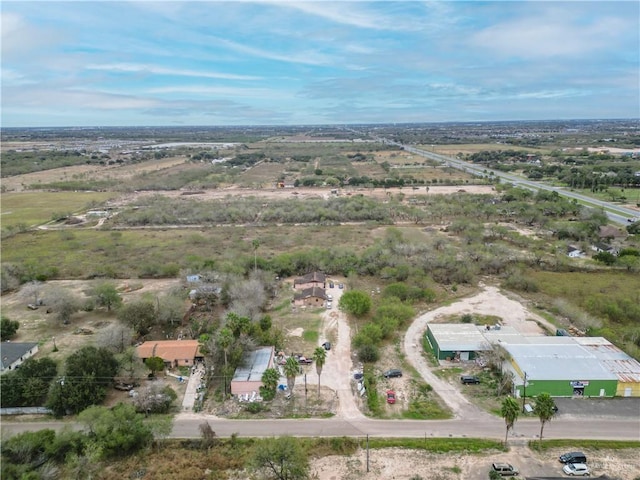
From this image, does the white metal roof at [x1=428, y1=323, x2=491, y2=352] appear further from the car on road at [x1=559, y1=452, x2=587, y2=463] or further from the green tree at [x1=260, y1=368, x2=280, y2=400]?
the green tree at [x1=260, y1=368, x2=280, y2=400]

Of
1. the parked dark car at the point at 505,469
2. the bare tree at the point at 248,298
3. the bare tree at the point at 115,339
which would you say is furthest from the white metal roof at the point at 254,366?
the parked dark car at the point at 505,469

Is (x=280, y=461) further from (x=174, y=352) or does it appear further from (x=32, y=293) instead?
(x=32, y=293)

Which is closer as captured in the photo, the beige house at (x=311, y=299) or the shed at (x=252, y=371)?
the shed at (x=252, y=371)

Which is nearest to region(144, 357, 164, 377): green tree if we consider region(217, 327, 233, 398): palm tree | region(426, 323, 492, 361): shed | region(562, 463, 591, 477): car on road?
region(217, 327, 233, 398): palm tree

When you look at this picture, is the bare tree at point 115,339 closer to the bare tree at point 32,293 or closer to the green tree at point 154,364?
the green tree at point 154,364

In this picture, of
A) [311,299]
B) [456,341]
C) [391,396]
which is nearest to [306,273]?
[311,299]

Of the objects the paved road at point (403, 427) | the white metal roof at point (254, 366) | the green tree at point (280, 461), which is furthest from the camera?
the white metal roof at point (254, 366)

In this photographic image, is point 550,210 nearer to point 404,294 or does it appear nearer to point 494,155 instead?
point 404,294
